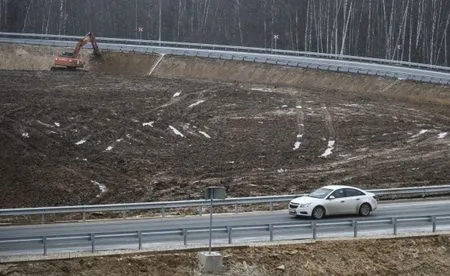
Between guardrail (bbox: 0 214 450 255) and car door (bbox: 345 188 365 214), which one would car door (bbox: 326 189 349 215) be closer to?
car door (bbox: 345 188 365 214)

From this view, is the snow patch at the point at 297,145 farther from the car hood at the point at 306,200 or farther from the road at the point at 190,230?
the car hood at the point at 306,200

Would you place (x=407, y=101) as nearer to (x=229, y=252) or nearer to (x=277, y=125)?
(x=277, y=125)

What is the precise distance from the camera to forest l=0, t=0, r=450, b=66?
257 ft

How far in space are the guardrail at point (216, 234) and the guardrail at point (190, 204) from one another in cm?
623

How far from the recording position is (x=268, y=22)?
90.9 m

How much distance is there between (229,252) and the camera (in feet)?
73.2

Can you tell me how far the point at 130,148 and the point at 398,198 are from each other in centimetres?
1412

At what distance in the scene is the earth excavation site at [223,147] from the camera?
902 inches

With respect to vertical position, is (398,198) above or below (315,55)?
below

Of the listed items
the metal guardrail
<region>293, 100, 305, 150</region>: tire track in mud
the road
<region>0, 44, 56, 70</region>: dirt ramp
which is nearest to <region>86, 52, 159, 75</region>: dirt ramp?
the metal guardrail

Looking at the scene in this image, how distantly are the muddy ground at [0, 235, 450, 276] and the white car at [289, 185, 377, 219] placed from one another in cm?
493

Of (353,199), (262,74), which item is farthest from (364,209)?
(262,74)

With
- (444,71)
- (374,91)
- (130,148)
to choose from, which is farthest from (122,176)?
(444,71)

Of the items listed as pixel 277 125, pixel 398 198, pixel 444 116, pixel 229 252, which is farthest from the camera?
pixel 444 116
